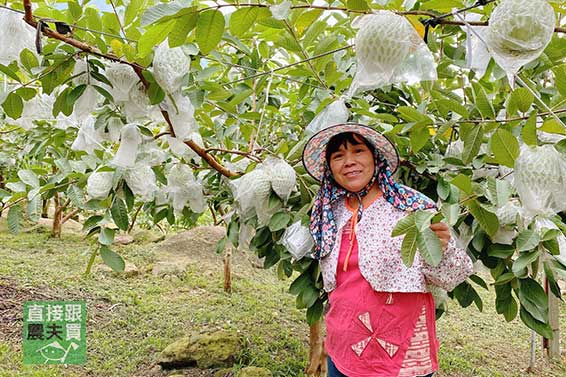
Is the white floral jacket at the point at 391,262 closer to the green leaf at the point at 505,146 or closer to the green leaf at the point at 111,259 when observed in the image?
the green leaf at the point at 505,146

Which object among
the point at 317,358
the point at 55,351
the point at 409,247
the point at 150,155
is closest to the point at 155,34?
the point at 409,247

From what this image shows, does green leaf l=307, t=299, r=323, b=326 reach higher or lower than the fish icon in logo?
higher

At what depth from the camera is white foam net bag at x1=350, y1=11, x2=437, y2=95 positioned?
25.0 inches

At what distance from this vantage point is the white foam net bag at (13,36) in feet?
2.84

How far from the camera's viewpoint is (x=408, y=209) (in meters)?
1.10

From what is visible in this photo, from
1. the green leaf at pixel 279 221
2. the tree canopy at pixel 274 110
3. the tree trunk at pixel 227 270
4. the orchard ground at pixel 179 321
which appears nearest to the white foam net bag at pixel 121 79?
the tree canopy at pixel 274 110

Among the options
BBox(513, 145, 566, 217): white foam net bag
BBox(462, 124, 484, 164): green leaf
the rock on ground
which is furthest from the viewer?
the rock on ground

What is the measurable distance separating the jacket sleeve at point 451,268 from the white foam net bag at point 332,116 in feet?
1.23

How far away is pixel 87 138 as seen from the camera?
1.32 meters

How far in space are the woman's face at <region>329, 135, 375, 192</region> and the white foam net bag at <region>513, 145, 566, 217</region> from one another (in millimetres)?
482

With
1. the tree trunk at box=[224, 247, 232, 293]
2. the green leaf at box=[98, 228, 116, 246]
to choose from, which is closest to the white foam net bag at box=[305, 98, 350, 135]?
the green leaf at box=[98, 228, 116, 246]

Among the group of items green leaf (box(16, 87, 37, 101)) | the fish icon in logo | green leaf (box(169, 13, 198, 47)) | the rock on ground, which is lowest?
the fish icon in logo

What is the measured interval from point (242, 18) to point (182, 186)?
900mm

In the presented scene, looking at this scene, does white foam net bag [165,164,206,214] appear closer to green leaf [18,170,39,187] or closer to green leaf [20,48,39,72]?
green leaf [18,170,39,187]
